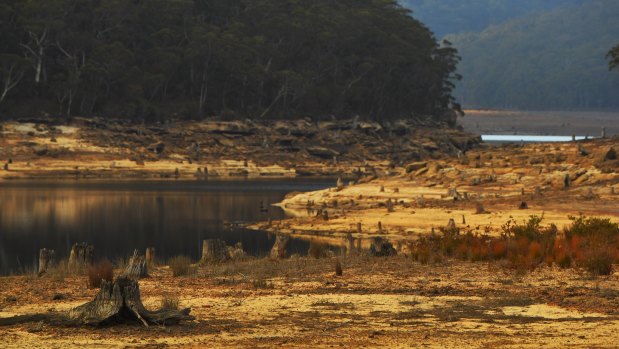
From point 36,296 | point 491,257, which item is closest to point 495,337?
point 36,296

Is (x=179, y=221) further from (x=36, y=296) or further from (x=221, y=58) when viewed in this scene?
(x=221, y=58)

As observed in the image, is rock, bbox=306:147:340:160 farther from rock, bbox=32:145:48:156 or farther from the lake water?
rock, bbox=32:145:48:156

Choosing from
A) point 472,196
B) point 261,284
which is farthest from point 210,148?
point 261,284

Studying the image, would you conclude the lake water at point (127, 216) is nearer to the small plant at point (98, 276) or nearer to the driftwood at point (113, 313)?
the small plant at point (98, 276)

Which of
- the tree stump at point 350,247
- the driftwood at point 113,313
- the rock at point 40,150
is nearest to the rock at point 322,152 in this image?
the rock at point 40,150

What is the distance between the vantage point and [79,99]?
116 meters

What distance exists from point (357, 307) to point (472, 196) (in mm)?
43470

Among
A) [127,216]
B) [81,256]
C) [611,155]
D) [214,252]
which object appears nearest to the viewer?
[81,256]

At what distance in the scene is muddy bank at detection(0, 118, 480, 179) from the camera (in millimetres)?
101938

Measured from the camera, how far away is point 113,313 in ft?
54.5

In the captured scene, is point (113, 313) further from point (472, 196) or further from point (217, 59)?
point (217, 59)

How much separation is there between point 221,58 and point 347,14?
28.5 m

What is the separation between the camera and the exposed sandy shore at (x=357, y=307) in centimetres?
1588

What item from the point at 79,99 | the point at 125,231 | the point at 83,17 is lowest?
the point at 125,231
